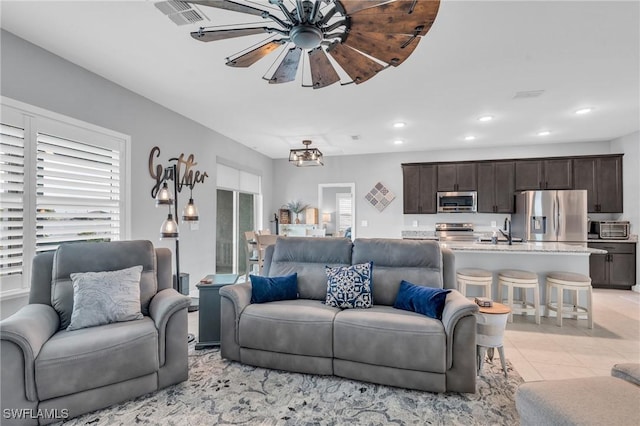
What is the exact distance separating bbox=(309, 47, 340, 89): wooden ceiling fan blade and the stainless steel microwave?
494cm

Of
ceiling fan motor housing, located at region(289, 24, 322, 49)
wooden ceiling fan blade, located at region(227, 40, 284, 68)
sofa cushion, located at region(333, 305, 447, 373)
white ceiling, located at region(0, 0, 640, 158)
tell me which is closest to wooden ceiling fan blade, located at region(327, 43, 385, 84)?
ceiling fan motor housing, located at region(289, 24, 322, 49)

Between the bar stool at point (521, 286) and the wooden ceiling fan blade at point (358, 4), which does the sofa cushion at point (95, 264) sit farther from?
the bar stool at point (521, 286)

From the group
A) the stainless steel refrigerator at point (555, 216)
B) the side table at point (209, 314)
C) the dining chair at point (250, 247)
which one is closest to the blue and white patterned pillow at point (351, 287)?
the side table at point (209, 314)

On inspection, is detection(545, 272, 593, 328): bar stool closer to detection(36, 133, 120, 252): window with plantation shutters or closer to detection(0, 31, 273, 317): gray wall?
detection(0, 31, 273, 317): gray wall

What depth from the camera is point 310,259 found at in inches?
125

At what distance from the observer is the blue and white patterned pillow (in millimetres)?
2686

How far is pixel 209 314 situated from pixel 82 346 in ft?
3.57

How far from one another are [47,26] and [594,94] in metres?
5.41

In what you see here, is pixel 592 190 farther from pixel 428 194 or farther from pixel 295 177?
pixel 295 177

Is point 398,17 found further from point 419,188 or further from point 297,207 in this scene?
point 297,207

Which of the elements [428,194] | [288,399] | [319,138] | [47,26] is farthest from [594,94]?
[47,26]

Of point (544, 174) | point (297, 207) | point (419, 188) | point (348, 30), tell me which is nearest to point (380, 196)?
point (419, 188)

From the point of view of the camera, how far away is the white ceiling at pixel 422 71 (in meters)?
2.22

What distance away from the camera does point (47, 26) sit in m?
2.39
